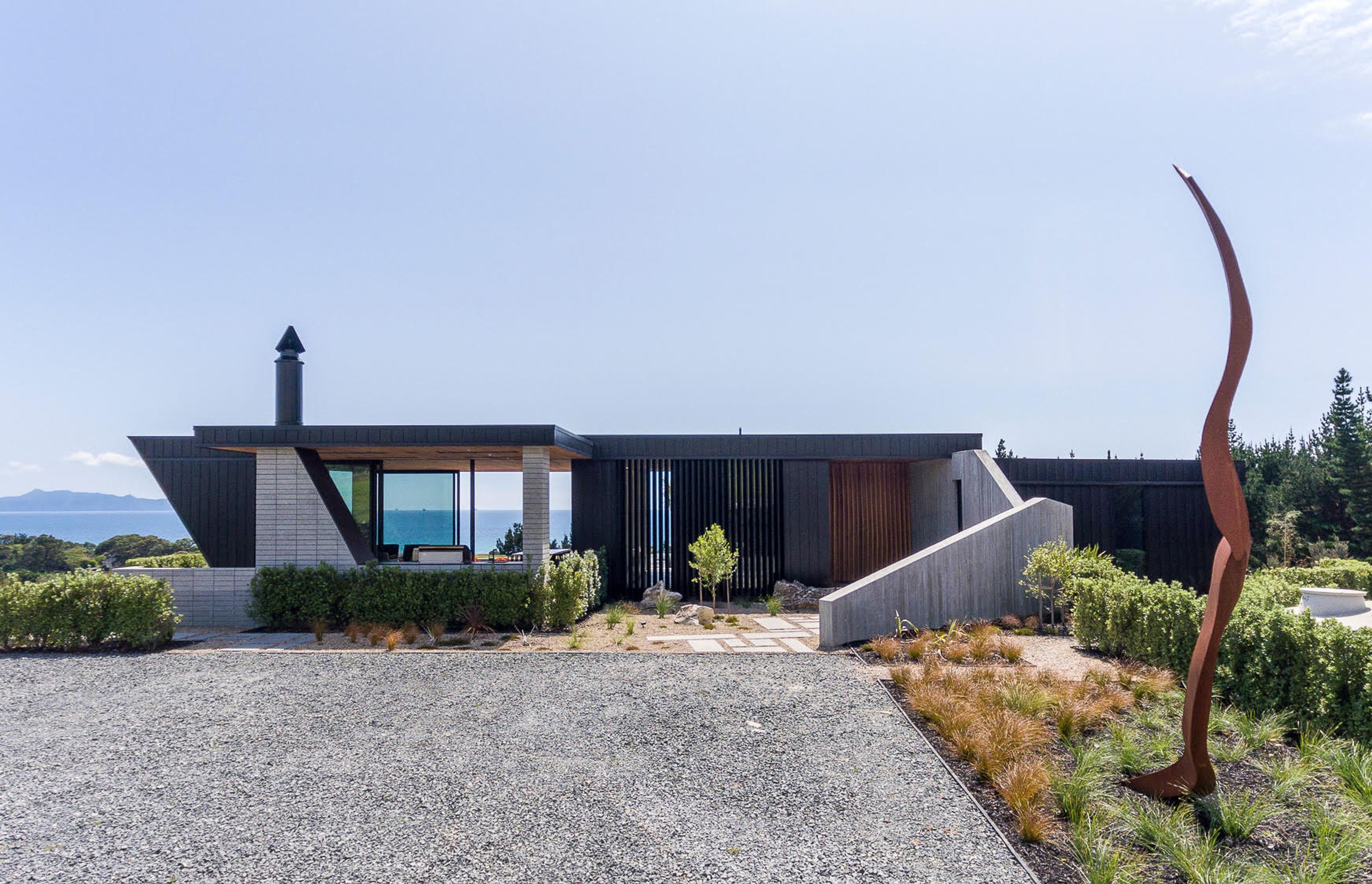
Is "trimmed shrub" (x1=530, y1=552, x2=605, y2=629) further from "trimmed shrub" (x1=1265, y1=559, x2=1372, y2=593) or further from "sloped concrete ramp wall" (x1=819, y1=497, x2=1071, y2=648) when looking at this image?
"trimmed shrub" (x1=1265, y1=559, x2=1372, y2=593)

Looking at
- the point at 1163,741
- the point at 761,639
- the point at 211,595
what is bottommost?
the point at 761,639

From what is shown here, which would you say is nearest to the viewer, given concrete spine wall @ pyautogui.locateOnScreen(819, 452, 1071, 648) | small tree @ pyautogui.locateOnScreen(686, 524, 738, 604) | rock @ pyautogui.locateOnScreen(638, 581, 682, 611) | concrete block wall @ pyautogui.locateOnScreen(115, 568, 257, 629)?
concrete spine wall @ pyautogui.locateOnScreen(819, 452, 1071, 648)

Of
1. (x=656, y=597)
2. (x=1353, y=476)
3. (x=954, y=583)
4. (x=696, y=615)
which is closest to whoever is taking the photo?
(x=954, y=583)

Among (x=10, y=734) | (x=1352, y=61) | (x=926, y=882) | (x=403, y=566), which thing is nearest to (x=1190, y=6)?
(x=1352, y=61)

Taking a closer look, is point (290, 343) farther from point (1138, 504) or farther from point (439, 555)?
point (1138, 504)

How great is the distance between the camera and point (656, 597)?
504 inches

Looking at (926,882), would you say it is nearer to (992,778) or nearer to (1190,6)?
(992,778)

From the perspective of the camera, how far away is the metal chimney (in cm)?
1134

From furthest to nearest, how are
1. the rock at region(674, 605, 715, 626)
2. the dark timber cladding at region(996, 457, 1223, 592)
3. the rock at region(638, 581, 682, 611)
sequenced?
the dark timber cladding at region(996, 457, 1223, 592)
the rock at region(638, 581, 682, 611)
the rock at region(674, 605, 715, 626)

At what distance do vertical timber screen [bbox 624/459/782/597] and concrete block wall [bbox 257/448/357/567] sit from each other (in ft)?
16.9

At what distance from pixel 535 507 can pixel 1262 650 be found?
856 centimetres

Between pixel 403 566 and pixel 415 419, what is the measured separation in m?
2.24

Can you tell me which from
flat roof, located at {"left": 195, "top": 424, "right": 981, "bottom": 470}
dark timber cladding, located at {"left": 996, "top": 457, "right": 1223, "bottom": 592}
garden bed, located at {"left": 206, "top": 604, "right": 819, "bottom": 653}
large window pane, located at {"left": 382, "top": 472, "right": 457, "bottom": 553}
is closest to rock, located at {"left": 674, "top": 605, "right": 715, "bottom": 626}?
garden bed, located at {"left": 206, "top": 604, "right": 819, "bottom": 653}

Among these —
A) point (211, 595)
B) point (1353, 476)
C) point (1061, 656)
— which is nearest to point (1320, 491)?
point (1353, 476)
